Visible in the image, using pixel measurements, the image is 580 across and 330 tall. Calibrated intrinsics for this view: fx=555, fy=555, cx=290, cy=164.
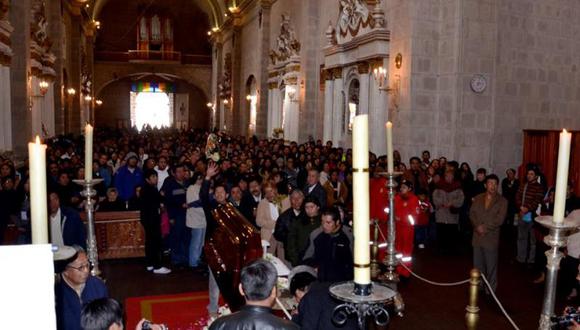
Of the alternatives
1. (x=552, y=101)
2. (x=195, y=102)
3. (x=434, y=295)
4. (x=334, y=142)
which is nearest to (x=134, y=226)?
(x=434, y=295)

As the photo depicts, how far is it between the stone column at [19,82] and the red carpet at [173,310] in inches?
394

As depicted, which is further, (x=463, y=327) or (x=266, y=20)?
(x=266, y=20)

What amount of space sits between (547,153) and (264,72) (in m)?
16.6

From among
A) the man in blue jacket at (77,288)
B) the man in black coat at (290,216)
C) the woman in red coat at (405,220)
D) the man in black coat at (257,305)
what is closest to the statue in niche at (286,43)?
the woman in red coat at (405,220)

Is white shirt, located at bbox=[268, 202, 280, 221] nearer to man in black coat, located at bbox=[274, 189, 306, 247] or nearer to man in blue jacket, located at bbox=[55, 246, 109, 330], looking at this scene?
man in black coat, located at bbox=[274, 189, 306, 247]

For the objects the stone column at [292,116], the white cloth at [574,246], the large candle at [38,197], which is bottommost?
the white cloth at [574,246]

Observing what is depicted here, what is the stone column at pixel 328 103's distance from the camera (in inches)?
746

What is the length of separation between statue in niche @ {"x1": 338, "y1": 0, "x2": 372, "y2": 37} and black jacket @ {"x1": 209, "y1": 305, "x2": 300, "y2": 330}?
44.6 ft

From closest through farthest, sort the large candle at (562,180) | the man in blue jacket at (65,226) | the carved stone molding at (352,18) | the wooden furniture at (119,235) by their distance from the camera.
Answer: the large candle at (562,180), the man in blue jacket at (65,226), the wooden furniture at (119,235), the carved stone molding at (352,18)

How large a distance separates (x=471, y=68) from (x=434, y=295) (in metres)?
7.13

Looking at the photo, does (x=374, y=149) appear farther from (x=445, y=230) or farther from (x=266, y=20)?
(x=266, y=20)

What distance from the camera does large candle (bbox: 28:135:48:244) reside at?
6.75 feet

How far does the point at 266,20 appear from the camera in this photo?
27.7 meters

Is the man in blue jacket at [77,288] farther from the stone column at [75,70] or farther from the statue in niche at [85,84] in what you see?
the statue in niche at [85,84]
